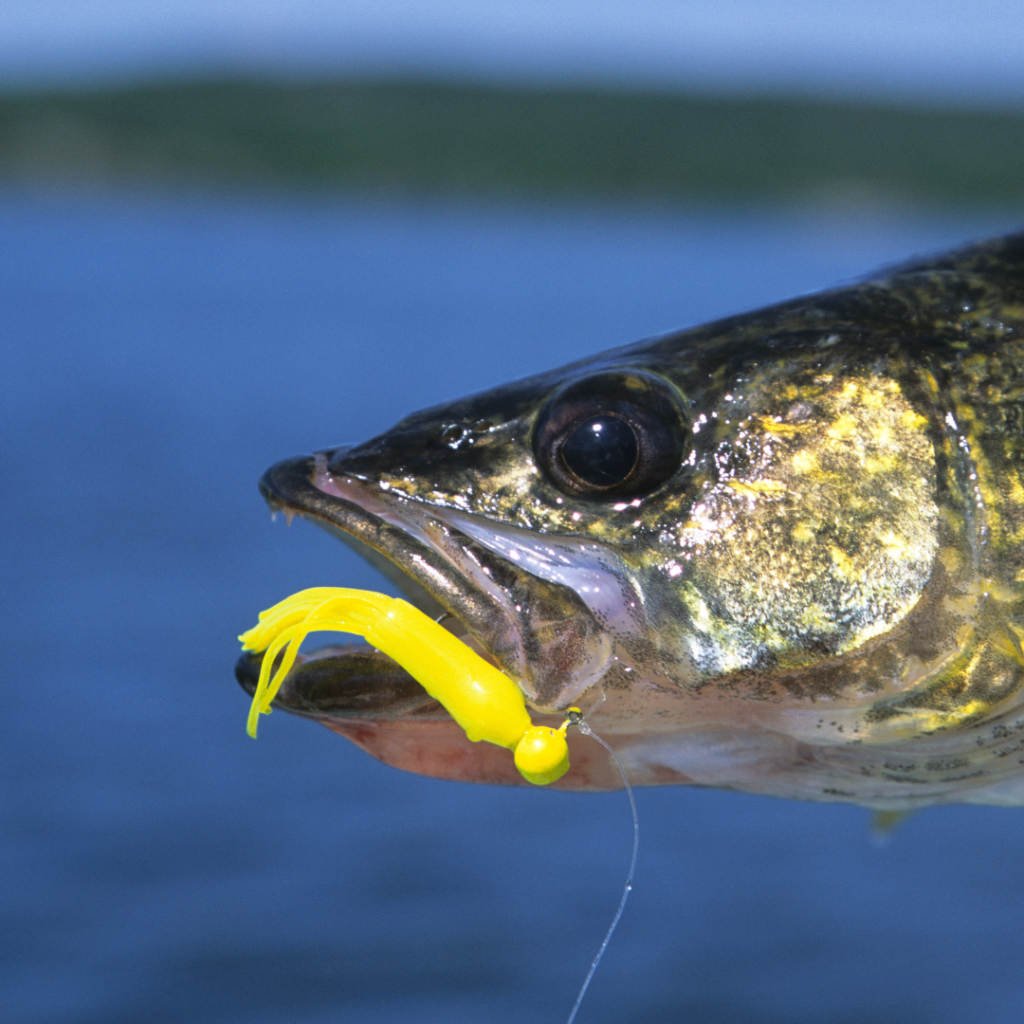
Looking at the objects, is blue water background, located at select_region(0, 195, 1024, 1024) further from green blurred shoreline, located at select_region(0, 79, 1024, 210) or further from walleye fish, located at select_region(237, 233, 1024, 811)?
green blurred shoreline, located at select_region(0, 79, 1024, 210)

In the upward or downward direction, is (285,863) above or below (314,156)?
below

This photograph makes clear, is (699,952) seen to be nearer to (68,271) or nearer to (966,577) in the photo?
(966,577)

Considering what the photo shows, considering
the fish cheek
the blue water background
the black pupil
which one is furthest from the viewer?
the blue water background

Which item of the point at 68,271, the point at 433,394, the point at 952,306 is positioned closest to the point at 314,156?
the point at 68,271

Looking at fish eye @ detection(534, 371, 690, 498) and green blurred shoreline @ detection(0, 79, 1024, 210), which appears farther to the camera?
green blurred shoreline @ detection(0, 79, 1024, 210)

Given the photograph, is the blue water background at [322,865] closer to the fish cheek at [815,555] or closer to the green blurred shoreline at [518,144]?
the fish cheek at [815,555]

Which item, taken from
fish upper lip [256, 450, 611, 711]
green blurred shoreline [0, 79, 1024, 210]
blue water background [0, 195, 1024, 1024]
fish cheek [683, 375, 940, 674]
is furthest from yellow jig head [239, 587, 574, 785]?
green blurred shoreline [0, 79, 1024, 210]
